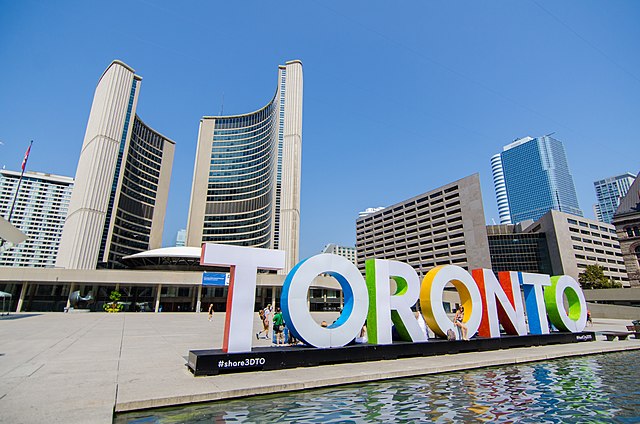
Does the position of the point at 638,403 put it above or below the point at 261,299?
below

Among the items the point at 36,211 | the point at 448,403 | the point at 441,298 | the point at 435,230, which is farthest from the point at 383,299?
the point at 36,211

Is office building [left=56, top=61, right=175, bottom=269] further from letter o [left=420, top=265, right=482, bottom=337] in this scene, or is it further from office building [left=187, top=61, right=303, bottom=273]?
letter o [left=420, top=265, right=482, bottom=337]

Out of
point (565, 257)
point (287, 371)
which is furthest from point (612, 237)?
point (287, 371)

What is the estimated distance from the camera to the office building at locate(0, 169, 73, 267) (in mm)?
154500

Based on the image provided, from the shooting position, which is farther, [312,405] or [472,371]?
[472,371]

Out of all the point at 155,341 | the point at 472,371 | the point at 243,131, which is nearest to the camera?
the point at 472,371

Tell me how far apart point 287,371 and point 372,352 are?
3.40 metres

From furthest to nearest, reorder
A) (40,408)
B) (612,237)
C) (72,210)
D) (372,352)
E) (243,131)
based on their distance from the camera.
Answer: (243,131) → (612,237) → (72,210) → (372,352) → (40,408)

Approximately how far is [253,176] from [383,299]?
4290 inches

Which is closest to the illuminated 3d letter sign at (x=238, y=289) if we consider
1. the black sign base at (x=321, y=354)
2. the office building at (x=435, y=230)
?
the black sign base at (x=321, y=354)

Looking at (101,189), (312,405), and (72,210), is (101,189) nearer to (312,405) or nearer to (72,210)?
(72,210)

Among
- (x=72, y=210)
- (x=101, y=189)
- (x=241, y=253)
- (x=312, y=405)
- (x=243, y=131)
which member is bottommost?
(x=312, y=405)

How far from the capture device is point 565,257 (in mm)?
84875

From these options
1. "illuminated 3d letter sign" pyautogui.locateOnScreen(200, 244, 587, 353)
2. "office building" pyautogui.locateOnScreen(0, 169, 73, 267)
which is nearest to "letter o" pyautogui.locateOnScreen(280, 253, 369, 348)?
"illuminated 3d letter sign" pyautogui.locateOnScreen(200, 244, 587, 353)
